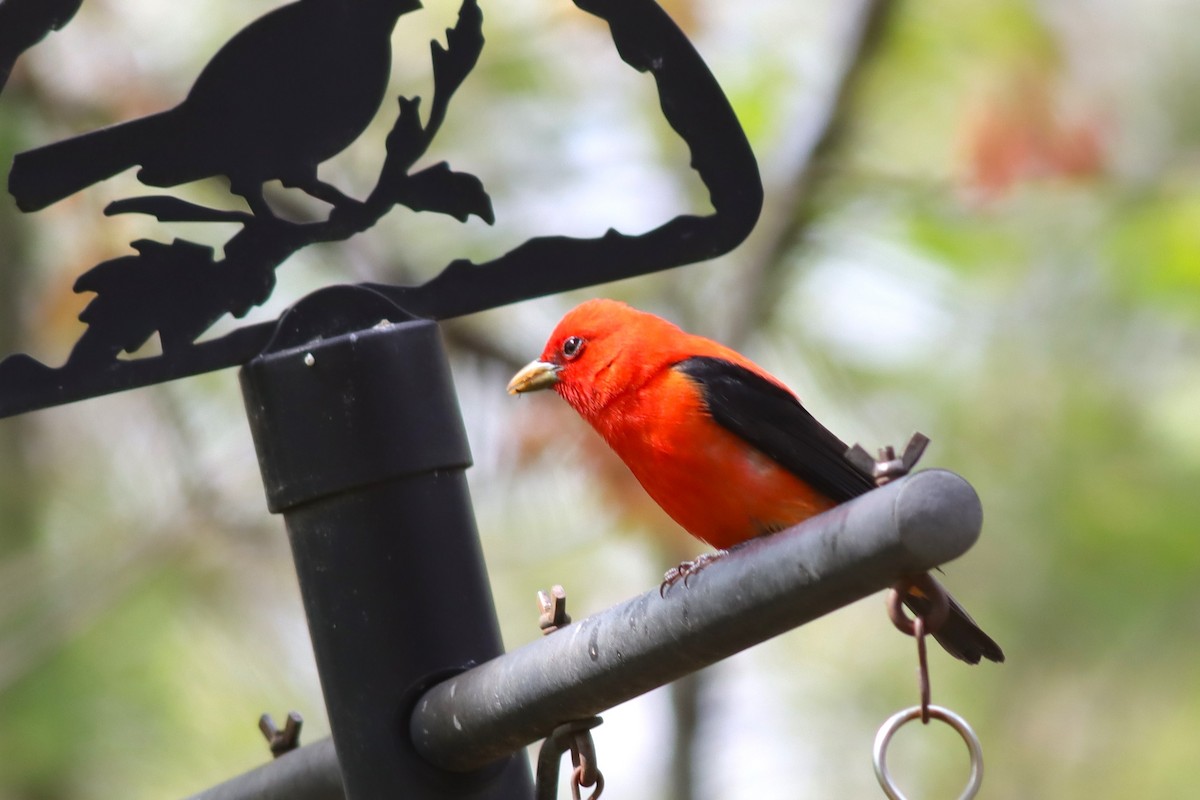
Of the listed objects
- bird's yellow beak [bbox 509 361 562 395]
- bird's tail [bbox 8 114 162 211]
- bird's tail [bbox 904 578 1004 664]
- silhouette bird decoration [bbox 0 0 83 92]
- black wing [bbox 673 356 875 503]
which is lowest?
bird's tail [bbox 904 578 1004 664]

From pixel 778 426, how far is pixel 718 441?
0.50ft

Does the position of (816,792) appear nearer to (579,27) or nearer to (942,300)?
(942,300)

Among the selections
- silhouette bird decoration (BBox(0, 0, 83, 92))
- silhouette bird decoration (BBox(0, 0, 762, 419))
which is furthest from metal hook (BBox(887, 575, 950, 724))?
silhouette bird decoration (BBox(0, 0, 83, 92))

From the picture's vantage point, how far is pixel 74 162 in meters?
2.84

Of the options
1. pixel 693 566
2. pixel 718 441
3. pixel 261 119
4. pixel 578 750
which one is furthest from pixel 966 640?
pixel 261 119

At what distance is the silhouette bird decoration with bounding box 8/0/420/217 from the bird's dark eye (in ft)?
4.83

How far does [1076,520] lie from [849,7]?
2.91 meters

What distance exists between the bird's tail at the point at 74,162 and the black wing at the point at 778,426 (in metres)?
1.55

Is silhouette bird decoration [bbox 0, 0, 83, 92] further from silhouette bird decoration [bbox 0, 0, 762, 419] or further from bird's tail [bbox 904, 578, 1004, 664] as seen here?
bird's tail [bbox 904, 578, 1004, 664]

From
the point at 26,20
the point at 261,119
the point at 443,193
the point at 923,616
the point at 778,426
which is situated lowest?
the point at 778,426

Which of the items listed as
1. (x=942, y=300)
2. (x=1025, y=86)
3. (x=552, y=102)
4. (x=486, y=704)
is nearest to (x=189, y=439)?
(x=552, y=102)

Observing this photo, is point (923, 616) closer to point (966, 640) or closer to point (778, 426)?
point (966, 640)

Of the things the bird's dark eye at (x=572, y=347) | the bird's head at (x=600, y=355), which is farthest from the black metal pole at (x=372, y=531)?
the bird's dark eye at (x=572, y=347)

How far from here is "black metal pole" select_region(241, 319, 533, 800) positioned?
2.79 meters
